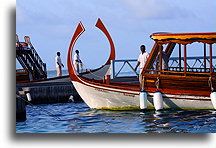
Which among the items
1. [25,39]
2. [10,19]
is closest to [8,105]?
[10,19]

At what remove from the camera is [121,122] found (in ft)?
37.5

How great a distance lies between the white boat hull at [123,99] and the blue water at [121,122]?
0.14 m

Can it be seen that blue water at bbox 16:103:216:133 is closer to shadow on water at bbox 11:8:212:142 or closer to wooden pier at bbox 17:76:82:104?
shadow on water at bbox 11:8:212:142

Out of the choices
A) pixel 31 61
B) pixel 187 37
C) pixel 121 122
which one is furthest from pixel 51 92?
pixel 187 37

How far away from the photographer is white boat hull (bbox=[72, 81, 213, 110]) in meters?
12.2

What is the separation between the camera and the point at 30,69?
65.5 ft

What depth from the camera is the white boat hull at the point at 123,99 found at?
12.2 meters

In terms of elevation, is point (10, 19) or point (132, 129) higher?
point (10, 19)

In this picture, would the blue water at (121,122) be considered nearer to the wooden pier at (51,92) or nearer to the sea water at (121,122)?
the sea water at (121,122)

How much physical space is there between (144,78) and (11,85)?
13.5 ft

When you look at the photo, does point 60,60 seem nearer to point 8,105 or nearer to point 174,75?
point 174,75

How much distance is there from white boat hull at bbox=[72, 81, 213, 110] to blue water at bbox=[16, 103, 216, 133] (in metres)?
0.14

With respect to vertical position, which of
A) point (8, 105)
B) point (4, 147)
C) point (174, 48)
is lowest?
point (4, 147)

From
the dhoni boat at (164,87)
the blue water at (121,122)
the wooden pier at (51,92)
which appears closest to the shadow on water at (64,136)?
the blue water at (121,122)
